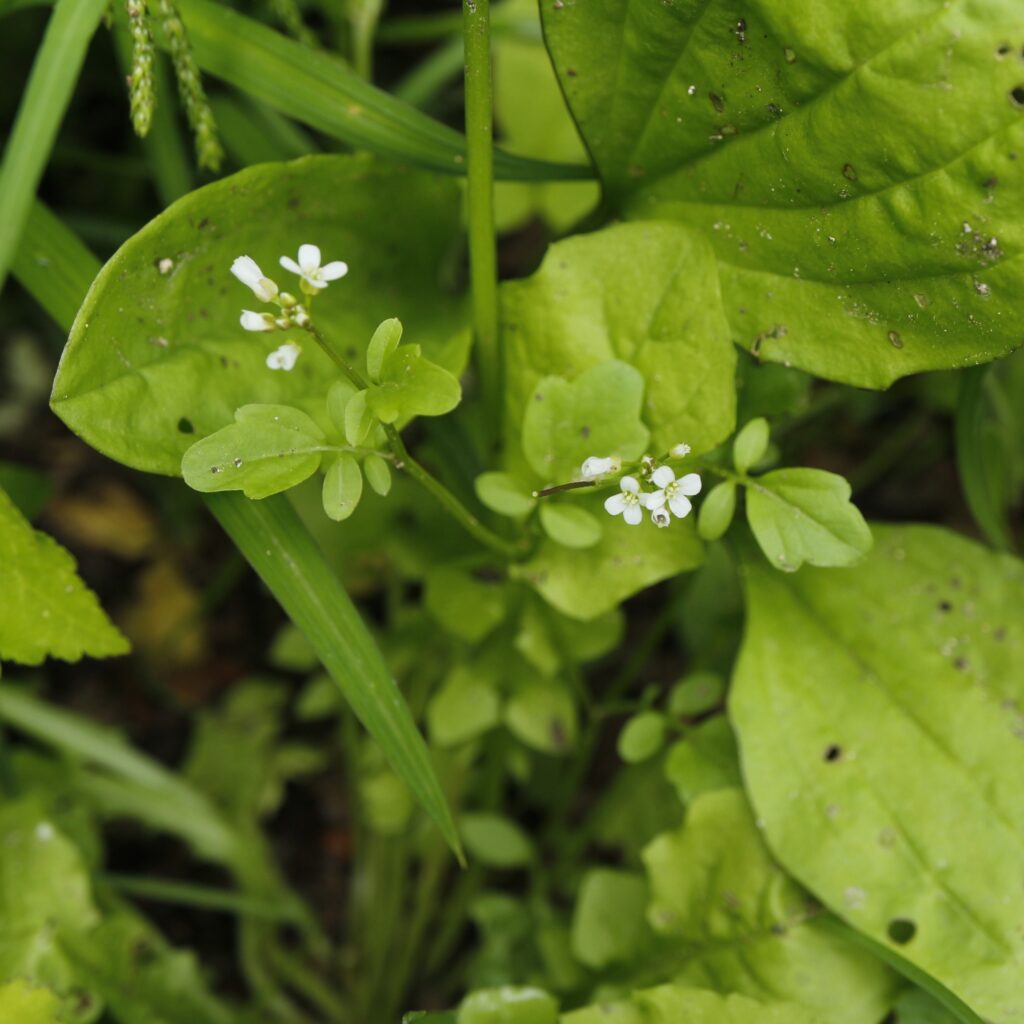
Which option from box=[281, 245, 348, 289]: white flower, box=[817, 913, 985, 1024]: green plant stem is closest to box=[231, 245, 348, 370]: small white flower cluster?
box=[281, 245, 348, 289]: white flower

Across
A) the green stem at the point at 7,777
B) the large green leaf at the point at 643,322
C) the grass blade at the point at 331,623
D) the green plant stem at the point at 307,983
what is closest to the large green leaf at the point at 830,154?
the large green leaf at the point at 643,322

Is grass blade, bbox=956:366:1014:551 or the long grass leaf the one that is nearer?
the long grass leaf

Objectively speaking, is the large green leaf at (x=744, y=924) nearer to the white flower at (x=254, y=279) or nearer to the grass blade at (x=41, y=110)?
the white flower at (x=254, y=279)

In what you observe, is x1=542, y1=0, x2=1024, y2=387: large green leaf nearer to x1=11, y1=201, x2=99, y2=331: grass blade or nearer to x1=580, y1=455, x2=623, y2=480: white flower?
x1=580, y1=455, x2=623, y2=480: white flower

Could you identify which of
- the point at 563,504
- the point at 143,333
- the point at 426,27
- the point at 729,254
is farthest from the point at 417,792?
the point at 426,27

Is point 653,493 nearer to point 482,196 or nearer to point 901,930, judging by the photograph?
point 482,196

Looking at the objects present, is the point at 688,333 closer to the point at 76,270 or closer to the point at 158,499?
the point at 76,270

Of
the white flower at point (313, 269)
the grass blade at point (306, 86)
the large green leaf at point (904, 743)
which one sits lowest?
the large green leaf at point (904, 743)

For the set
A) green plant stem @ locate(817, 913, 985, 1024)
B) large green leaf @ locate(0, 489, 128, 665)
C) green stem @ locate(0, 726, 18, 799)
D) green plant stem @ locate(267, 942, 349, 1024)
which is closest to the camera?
large green leaf @ locate(0, 489, 128, 665)
